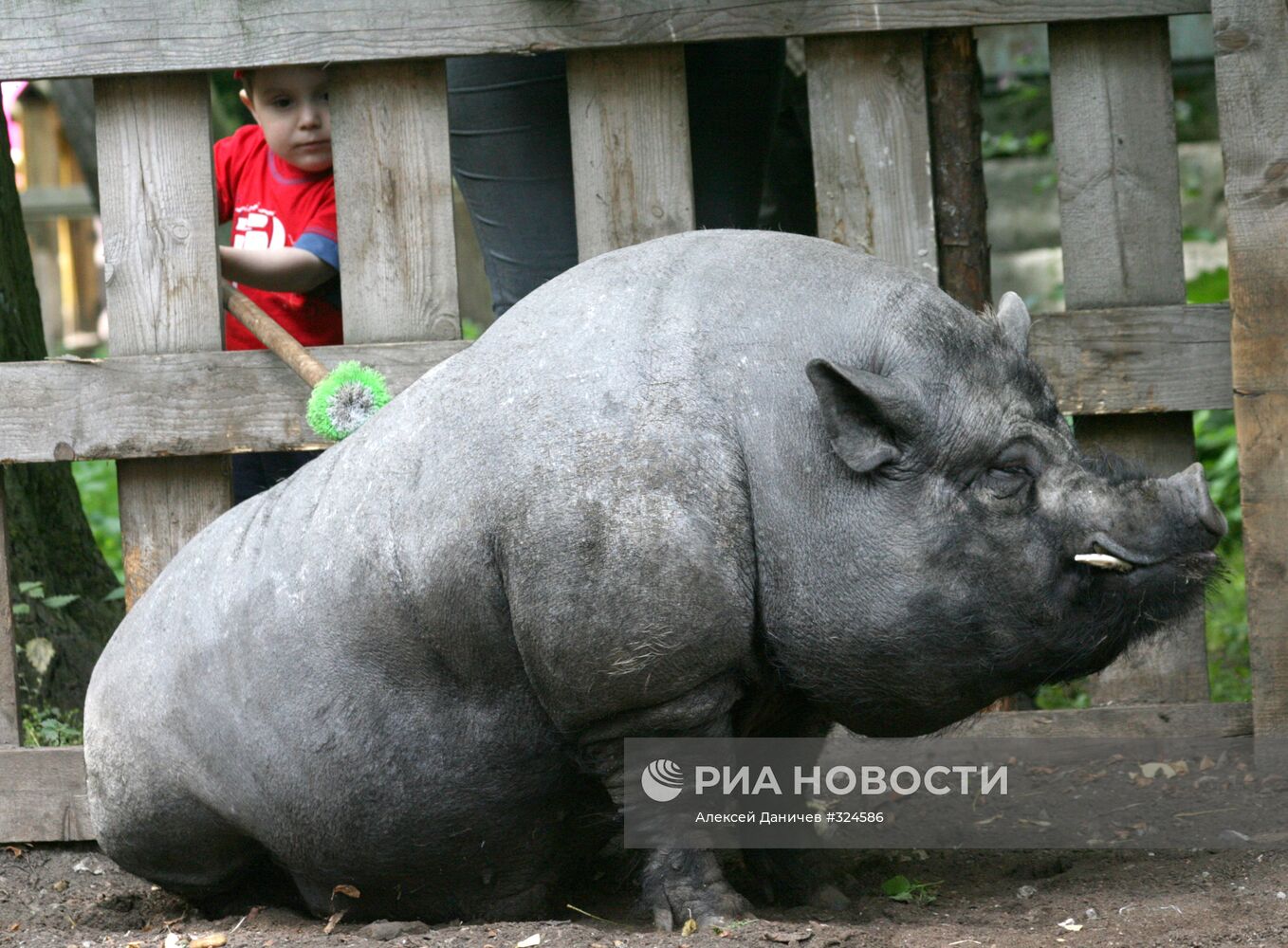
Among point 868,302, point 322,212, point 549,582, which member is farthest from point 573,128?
point 549,582

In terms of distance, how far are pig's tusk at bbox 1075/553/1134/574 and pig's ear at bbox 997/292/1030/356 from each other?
46cm

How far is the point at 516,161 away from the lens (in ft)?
14.0

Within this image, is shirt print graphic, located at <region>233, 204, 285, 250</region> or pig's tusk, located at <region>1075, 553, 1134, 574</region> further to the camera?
shirt print graphic, located at <region>233, 204, 285, 250</region>

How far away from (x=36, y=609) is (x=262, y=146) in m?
1.56

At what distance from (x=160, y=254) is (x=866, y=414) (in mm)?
2034

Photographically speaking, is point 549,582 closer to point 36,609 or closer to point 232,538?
point 232,538

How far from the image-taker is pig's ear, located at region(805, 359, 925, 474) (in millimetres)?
2836

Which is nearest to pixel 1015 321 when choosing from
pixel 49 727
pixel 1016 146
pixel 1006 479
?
pixel 1006 479

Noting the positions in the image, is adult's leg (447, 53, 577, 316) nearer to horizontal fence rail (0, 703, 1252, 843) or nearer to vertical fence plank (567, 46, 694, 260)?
vertical fence plank (567, 46, 694, 260)

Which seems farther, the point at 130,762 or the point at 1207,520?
the point at 130,762

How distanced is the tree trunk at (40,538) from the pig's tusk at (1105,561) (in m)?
3.16

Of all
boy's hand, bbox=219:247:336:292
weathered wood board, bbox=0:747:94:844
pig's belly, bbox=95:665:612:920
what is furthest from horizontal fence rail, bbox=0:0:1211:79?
weathered wood board, bbox=0:747:94:844

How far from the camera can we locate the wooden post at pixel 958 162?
3975 mm

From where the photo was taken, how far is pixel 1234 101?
3727mm
